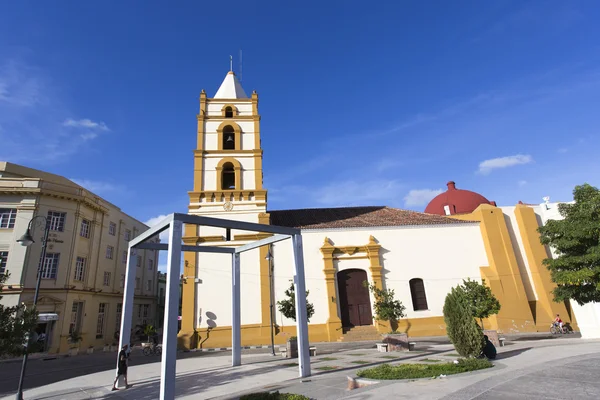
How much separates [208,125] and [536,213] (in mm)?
26617

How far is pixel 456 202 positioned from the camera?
3503 centimetres

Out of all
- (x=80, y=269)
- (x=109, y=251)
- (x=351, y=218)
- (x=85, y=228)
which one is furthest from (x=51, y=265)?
(x=351, y=218)

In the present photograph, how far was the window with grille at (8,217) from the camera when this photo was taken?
24.3 metres

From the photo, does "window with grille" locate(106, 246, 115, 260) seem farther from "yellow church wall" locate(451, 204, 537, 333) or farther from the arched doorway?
"yellow church wall" locate(451, 204, 537, 333)

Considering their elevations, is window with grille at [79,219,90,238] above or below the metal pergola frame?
above

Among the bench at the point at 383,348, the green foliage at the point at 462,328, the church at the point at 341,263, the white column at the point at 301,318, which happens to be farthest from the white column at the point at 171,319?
the church at the point at 341,263

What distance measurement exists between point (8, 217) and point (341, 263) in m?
24.3

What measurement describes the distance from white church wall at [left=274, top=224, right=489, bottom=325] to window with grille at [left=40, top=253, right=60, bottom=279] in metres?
16.8

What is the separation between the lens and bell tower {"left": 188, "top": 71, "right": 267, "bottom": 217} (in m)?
24.5

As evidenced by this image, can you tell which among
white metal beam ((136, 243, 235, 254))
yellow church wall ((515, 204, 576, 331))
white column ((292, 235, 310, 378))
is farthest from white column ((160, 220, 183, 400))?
yellow church wall ((515, 204, 576, 331))

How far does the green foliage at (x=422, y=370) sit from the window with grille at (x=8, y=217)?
27.3 meters

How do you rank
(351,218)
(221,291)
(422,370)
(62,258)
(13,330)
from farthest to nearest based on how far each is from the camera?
(351,218)
(62,258)
(221,291)
(422,370)
(13,330)

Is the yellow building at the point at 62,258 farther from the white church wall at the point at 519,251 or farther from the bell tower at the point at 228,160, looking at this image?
the white church wall at the point at 519,251

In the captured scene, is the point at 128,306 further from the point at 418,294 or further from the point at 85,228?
the point at 85,228
